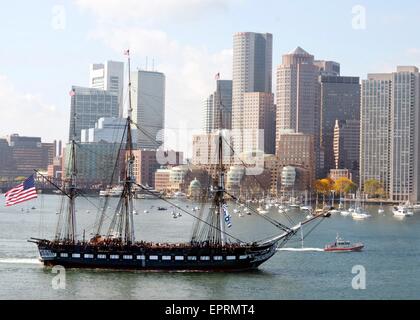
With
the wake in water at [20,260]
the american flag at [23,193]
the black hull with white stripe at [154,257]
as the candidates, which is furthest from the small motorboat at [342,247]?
the american flag at [23,193]

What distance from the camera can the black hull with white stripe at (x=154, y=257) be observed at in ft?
231

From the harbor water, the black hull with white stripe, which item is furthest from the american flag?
the harbor water

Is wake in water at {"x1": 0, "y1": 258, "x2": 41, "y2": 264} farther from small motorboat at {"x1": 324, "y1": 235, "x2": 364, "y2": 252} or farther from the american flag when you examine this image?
small motorboat at {"x1": 324, "y1": 235, "x2": 364, "y2": 252}

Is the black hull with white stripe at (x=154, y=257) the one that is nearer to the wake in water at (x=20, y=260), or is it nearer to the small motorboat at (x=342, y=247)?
the wake in water at (x=20, y=260)

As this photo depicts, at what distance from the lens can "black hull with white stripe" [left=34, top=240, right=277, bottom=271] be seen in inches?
2773

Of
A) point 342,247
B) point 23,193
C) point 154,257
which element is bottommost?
point 342,247

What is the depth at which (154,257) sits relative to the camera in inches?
2773

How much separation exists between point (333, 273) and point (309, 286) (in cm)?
861

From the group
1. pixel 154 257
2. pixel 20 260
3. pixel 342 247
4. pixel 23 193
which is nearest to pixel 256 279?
pixel 154 257

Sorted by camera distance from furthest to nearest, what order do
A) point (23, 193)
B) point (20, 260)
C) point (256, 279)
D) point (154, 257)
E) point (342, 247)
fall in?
point (342, 247), point (20, 260), point (154, 257), point (23, 193), point (256, 279)

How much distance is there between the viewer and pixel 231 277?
68.2 metres

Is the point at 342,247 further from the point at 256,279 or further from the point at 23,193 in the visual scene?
the point at 23,193
